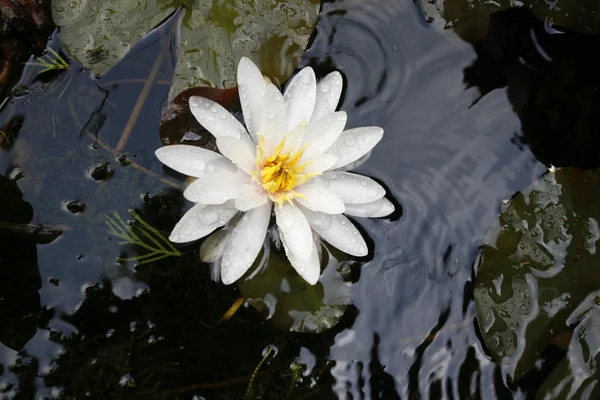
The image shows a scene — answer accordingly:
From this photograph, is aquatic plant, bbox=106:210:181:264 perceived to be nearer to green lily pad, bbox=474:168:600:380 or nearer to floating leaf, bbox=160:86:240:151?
floating leaf, bbox=160:86:240:151

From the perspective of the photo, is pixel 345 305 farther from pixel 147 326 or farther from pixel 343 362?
pixel 147 326

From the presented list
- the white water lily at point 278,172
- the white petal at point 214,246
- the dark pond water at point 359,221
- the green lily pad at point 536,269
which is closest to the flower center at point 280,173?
the white water lily at point 278,172

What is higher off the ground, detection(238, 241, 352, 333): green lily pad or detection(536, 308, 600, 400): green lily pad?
detection(536, 308, 600, 400): green lily pad

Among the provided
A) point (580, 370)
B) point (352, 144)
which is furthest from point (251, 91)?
point (580, 370)

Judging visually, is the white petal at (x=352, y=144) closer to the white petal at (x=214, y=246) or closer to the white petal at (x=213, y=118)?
the white petal at (x=213, y=118)

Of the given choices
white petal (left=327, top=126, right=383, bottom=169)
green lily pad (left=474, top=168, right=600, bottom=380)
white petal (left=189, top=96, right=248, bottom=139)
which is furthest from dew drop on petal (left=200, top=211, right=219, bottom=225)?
green lily pad (left=474, top=168, right=600, bottom=380)
